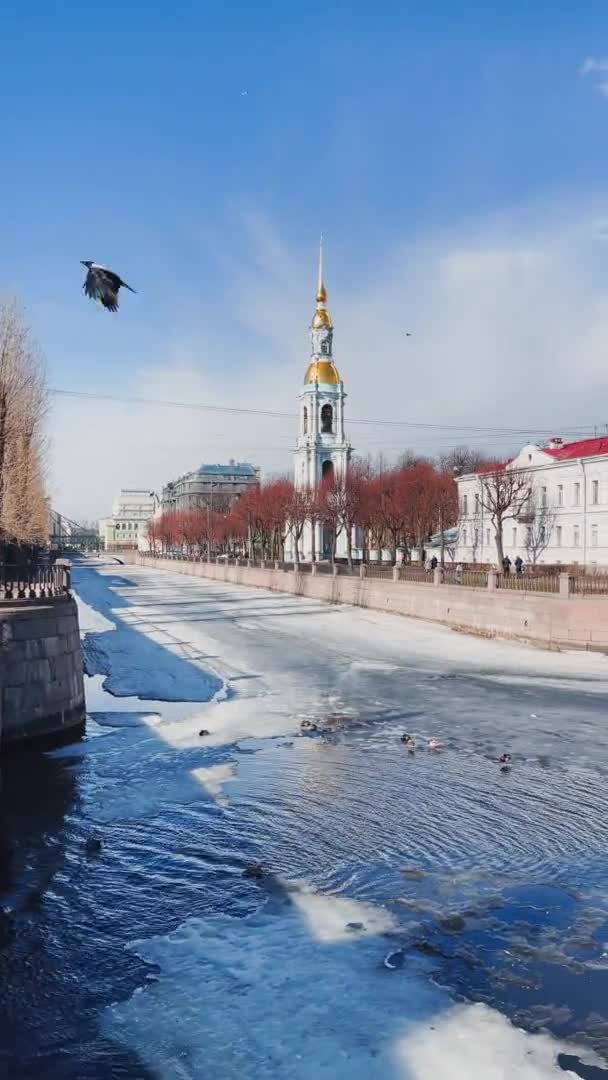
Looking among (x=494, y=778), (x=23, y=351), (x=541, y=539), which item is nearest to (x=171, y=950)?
(x=494, y=778)

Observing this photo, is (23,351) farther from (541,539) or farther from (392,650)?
(541,539)

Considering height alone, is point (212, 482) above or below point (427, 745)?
above

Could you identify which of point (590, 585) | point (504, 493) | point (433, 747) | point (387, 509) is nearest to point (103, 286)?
point (433, 747)

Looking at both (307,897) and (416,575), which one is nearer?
(307,897)

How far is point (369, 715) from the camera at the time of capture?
1895 cm

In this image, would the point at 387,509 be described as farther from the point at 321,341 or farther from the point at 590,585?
the point at 590,585

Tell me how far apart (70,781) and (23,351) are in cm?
2048

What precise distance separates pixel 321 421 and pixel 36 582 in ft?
272

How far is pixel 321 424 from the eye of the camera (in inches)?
3981

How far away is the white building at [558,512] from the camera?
1980 inches

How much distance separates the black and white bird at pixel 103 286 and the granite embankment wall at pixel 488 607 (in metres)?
20.2

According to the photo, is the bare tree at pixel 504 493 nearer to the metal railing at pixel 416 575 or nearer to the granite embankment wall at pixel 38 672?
the metal railing at pixel 416 575

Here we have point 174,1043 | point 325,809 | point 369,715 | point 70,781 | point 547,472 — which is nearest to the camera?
point 174,1043

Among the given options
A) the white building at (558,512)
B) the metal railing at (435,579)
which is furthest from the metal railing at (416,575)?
the white building at (558,512)
